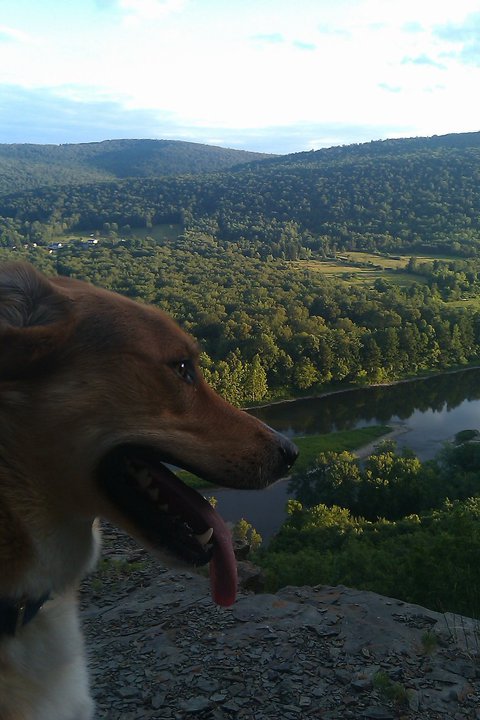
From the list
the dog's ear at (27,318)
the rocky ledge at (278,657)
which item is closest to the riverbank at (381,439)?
the rocky ledge at (278,657)

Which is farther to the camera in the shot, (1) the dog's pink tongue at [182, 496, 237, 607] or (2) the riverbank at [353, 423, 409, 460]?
(2) the riverbank at [353, 423, 409, 460]

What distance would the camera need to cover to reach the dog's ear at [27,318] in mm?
2451

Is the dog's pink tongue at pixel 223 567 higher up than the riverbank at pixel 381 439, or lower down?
higher up

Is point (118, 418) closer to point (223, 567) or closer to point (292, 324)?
point (223, 567)

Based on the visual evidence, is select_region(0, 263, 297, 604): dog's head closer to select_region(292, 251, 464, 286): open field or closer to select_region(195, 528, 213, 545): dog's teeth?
select_region(195, 528, 213, 545): dog's teeth

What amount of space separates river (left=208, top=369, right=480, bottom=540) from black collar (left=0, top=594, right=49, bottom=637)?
101ft

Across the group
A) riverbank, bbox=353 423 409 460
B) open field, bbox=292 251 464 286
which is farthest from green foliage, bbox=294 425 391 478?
open field, bbox=292 251 464 286

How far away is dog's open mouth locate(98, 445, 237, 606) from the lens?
2793 mm

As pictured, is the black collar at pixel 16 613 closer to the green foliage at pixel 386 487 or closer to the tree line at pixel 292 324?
the green foliage at pixel 386 487

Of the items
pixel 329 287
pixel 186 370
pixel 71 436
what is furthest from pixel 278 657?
pixel 329 287

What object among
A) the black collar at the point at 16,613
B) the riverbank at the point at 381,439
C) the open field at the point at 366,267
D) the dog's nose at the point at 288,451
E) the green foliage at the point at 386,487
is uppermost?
the dog's nose at the point at 288,451

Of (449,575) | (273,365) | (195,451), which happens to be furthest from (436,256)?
(195,451)

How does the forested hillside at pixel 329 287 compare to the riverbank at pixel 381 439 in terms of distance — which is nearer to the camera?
the forested hillside at pixel 329 287

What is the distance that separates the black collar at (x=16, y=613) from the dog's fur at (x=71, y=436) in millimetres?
30
